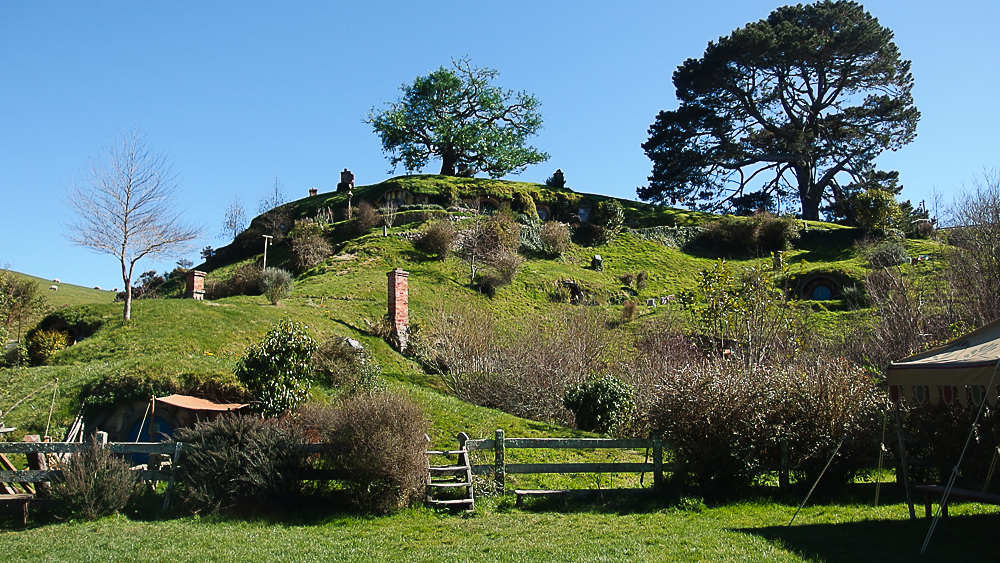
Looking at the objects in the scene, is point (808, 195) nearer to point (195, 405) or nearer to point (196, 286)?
point (196, 286)

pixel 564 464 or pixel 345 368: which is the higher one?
pixel 345 368

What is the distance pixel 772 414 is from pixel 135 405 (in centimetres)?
1232

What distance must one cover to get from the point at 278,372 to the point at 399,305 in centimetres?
1032

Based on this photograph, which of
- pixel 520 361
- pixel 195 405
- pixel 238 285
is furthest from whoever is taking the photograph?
pixel 238 285

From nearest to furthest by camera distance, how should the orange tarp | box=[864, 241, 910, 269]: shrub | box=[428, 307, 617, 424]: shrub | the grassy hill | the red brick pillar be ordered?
the orange tarp, the grassy hill, box=[428, 307, 617, 424]: shrub, the red brick pillar, box=[864, 241, 910, 269]: shrub

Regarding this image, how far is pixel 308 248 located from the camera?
35188mm

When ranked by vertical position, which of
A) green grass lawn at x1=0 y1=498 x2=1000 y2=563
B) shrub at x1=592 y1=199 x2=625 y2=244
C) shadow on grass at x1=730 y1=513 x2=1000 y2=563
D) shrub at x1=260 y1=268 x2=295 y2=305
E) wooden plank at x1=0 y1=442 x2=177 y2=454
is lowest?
green grass lawn at x1=0 y1=498 x2=1000 y2=563

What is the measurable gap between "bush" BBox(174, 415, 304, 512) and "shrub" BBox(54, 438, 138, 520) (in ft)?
2.49

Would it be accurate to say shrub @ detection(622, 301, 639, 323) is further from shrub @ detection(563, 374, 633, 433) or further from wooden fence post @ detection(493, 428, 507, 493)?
wooden fence post @ detection(493, 428, 507, 493)

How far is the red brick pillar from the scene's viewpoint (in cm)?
2209

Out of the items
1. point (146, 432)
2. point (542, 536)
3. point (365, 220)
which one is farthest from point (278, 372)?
point (365, 220)

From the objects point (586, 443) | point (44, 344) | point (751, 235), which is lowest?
point (586, 443)

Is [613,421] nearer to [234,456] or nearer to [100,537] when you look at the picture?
[234,456]

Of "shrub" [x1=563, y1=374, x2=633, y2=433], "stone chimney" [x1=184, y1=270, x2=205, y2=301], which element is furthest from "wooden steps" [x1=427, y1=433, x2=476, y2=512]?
"stone chimney" [x1=184, y1=270, x2=205, y2=301]
